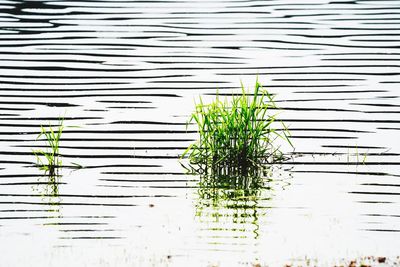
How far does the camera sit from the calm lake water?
9602 mm

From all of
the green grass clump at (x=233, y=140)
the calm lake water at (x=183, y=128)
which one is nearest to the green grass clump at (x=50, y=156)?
the calm lake water at (x=183, y=128)

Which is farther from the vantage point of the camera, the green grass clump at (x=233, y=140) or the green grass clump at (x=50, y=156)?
the green grass clump at (x=50, y=156)

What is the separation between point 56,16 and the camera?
25234 millimetres

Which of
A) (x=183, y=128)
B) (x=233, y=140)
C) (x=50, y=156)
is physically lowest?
(x=50, y=156)

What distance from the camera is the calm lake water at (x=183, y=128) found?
960 centimetres

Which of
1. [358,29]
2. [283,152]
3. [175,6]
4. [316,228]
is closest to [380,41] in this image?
[358,29]

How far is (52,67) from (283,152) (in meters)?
7.20

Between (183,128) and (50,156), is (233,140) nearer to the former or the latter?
(50,156)

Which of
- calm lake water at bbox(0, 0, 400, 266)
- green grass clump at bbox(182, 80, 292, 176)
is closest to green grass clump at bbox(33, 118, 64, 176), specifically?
calm lake water at bbox(0, 0, 400, 266)

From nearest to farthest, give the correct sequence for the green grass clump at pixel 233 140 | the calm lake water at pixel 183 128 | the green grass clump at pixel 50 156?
the calm lake water at pixel 183 128, the green grass clump at pixel 233 140, the green grass clump at pixel 50 156

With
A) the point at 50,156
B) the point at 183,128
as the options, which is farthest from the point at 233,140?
the point at 183,128

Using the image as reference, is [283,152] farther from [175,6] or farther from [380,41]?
[175,6]

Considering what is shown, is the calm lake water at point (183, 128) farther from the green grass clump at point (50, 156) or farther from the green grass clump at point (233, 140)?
the green grass clump at point (233, 140)

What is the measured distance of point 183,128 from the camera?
1491 cm
